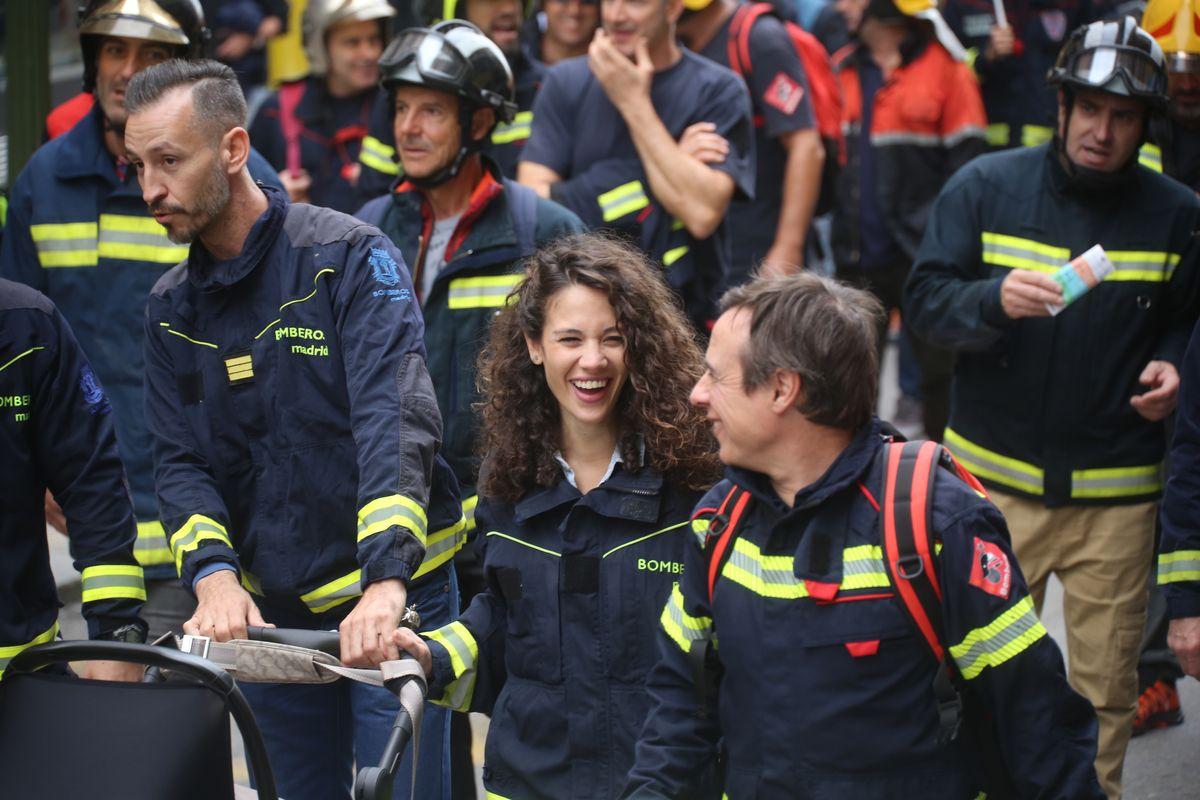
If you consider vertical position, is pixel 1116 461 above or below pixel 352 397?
below

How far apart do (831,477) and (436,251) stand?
88.1 inches

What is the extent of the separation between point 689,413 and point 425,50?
188cm

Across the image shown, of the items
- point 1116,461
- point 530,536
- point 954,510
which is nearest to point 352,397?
point 530,536

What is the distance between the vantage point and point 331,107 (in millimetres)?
7609

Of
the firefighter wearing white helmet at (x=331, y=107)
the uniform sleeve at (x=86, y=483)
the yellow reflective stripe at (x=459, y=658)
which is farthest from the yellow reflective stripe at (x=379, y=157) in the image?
the yellow reflective stripe at (x=459, y=658)

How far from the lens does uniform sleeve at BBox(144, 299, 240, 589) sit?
145 inches

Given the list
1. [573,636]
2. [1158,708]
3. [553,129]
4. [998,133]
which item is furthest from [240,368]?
[998,133]

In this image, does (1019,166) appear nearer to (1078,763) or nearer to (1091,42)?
(1091,42)

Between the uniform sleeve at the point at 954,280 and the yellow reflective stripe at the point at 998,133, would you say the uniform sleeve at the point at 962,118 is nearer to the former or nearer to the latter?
→ the yellow reflective stripe at the point at 998,133

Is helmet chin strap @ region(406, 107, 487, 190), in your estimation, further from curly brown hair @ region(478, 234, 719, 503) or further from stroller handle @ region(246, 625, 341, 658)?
stroller handle @ region(246, 625, 341, 658)

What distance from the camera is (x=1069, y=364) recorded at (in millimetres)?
4840

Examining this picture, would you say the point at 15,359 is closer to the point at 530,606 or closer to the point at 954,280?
the point at 530,606

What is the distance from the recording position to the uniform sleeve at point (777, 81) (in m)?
6.61

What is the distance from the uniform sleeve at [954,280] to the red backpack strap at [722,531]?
6.37 feet
